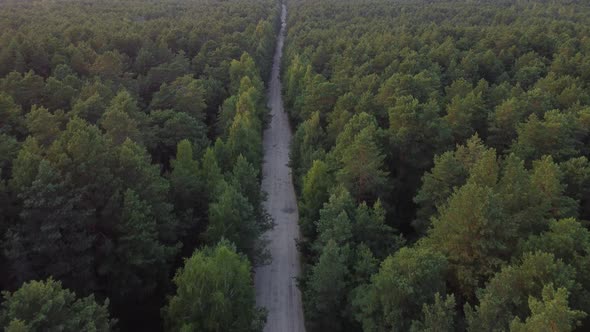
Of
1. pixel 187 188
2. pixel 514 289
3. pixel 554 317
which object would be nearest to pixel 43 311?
pixel 187 188

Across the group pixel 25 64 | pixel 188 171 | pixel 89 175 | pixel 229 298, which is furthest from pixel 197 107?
pixel 229 298

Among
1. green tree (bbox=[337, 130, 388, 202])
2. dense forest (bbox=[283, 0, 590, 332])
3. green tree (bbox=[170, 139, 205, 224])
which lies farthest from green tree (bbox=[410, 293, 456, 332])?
green tree (bbox=[170, 139, 205, 224])

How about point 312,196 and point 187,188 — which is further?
point 312,196

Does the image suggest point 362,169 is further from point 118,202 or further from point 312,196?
point 118,202

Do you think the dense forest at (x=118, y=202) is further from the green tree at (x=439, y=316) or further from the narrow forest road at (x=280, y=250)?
the green tree at (x=439, y=316)

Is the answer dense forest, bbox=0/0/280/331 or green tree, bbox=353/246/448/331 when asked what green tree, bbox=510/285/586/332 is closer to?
green tree, bbox=353/246/448/331

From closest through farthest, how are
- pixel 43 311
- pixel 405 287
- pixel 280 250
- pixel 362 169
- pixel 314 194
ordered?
1. pixel 43 311
2. pixel 405 287
3. pixel 362 169
4. pixel 314 194
5. pixel 280 250
